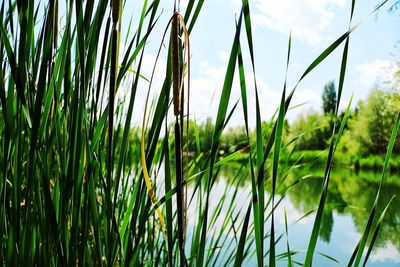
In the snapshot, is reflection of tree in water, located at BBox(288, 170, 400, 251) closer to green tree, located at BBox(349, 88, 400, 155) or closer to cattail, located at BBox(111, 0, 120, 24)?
cattail, located at BBox(111, 0, 120, 24)

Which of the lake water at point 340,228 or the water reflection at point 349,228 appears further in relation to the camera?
the water reflection at point 349,228

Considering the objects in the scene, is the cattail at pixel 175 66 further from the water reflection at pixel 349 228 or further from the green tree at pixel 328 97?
the green tree at pixel 328 97

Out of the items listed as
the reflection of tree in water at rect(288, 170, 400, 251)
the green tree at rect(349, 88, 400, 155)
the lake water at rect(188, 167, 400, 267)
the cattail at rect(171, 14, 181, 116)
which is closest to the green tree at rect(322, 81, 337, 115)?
the green tree at rect(349, 88, 400, 155)

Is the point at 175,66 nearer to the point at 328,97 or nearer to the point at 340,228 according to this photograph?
the point at 340,228

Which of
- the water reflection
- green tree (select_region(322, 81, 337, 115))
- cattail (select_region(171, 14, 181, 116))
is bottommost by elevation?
the water reflection

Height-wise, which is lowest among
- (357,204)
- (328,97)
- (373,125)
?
(357,204)

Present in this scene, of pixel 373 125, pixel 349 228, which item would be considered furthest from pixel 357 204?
pixel 373 125

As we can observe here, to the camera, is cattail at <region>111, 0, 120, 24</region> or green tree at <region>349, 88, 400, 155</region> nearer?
cattail at <region>111, 0, 120, 24</region>

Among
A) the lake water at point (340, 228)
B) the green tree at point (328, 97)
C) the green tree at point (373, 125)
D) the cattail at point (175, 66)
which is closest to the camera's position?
the cattail at point (175, 66)

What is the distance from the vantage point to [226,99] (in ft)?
0.91

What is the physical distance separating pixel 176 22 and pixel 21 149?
0.22 metres

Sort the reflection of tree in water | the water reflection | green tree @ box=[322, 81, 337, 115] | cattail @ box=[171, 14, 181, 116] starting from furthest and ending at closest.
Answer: green tree @ box=[322, 81, 337, 115], the reflection of tree in water, the water reflection, cattail @ box=[171, 14, 181, 116]

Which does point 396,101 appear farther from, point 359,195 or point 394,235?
point 394,235

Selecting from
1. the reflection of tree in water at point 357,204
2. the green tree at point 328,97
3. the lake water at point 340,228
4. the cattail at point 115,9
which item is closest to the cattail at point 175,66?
the cattail at point 115,9
